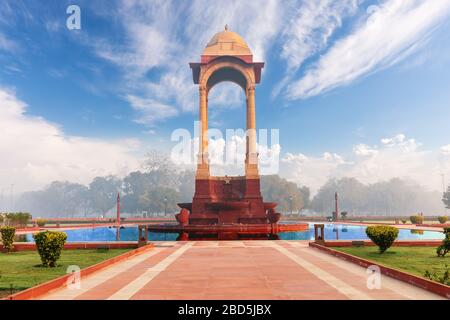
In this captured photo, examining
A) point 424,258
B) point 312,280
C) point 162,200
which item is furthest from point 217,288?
point 162,200

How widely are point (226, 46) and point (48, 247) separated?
27404 mm

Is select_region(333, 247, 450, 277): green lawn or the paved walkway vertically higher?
the paved walkway

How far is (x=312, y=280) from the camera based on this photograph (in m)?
8.60

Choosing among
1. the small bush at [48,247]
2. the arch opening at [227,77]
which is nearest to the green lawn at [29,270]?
the small bush at [48,247]

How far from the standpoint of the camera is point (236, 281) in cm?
846

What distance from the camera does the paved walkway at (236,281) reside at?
23.5 ft

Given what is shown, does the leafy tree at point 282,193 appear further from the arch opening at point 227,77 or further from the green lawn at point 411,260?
Answer: the green lawn at point 411,260

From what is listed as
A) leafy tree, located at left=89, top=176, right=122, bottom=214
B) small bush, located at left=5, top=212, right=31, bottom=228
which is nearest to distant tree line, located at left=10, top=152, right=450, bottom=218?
leafy tree, located at left=89, top=176, right=122, bottom=214

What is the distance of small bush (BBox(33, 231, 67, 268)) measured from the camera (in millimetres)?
11453

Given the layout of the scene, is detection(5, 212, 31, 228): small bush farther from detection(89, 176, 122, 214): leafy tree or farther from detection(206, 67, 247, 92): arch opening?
detection(89, 176, 122, 214): leafy tree

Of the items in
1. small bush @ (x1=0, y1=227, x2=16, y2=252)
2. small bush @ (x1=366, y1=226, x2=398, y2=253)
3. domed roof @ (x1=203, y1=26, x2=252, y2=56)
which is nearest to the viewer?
small bush @ (x1=366, y1=226, x2=398, y2=253)

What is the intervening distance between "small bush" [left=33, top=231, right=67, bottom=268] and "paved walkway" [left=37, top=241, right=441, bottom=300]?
193cm

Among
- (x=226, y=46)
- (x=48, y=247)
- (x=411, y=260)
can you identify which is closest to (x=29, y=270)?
(x=48, y=247)
